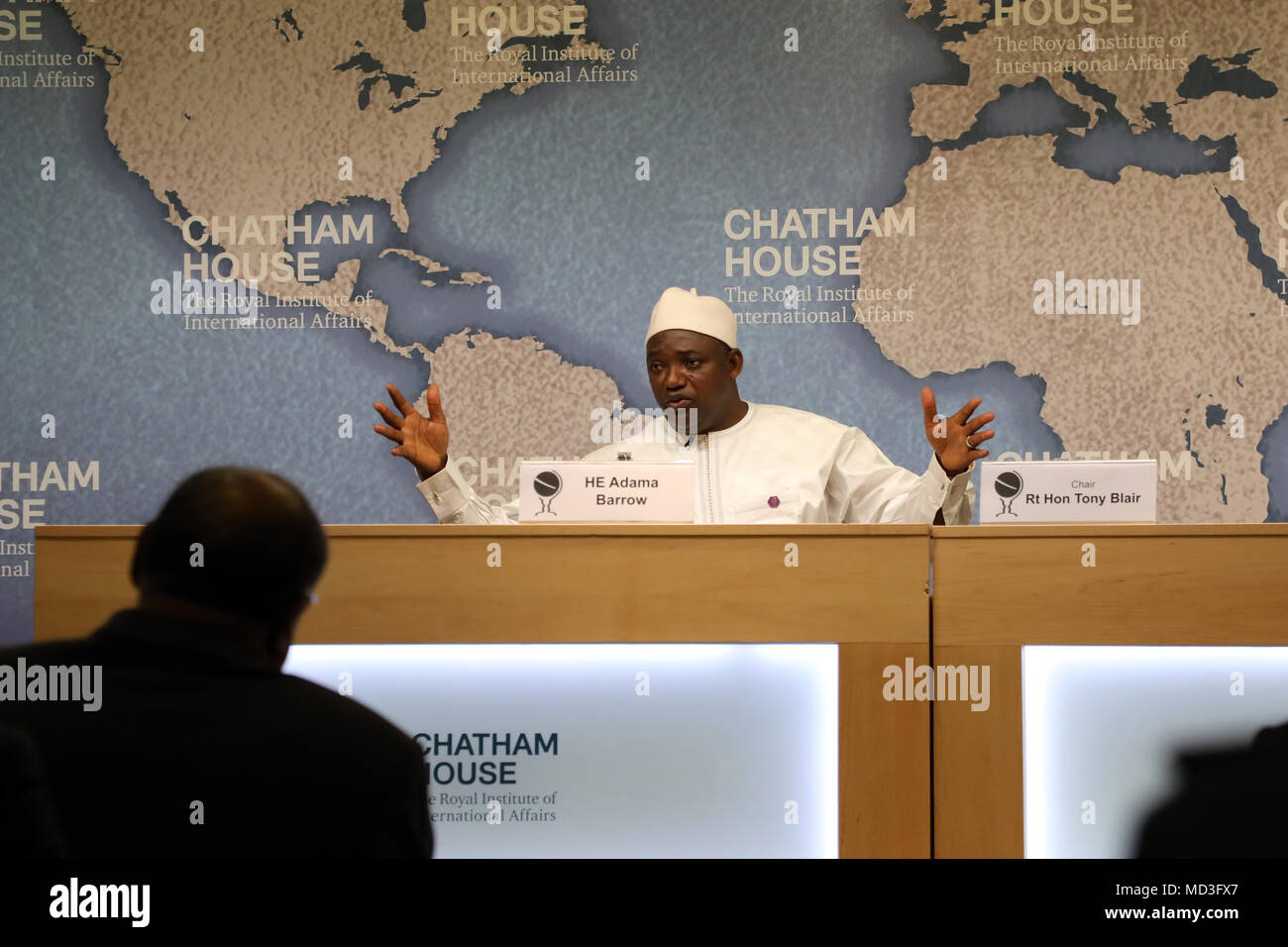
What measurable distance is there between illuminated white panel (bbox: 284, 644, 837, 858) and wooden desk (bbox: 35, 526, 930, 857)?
0.12 feet

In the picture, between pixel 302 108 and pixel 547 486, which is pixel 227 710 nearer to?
pixel 547 486

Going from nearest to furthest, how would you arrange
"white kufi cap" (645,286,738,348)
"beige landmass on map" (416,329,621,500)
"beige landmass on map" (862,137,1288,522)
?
"white kufi cap" (645,286,738,348)
"beige landmass on map" (862,137,1288,522)
"beige landmass on map" (416,329,621,500)

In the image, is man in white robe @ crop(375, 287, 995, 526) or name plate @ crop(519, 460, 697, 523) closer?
name plate @ crop(519, 460, 697, 523)

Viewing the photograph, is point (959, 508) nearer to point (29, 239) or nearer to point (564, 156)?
point (564, 156)

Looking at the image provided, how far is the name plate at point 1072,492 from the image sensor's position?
1.73m

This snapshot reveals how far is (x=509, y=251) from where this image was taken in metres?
3.25

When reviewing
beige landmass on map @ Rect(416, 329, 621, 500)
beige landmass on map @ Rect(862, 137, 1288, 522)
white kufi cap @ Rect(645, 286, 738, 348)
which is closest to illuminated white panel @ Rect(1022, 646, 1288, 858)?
white kufi cap @ Rect(645, 286, 738, 348)

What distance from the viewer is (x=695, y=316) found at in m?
2.79

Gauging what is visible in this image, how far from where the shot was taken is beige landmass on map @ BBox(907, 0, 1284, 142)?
10.2 feet

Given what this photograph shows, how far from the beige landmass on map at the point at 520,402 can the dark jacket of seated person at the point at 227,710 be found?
7.49ft

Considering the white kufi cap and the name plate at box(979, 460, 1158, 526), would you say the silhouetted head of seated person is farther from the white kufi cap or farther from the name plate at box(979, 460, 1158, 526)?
the white kufi cap
